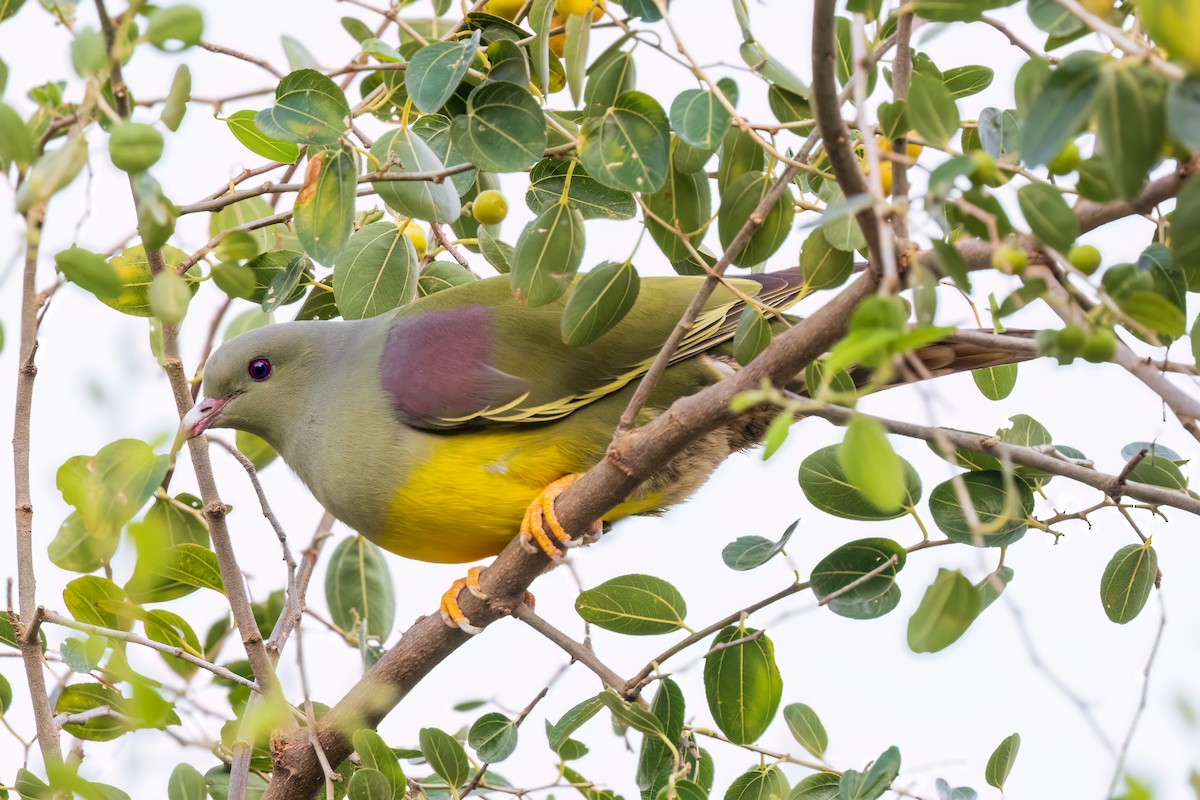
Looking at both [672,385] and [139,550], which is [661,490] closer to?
[672,385]

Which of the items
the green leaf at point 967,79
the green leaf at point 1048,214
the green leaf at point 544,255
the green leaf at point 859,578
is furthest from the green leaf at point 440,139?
the green leaf at point 1048,214

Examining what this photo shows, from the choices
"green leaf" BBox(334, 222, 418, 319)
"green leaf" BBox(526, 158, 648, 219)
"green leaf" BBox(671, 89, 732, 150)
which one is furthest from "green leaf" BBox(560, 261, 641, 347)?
"green leaf" BBox(334, 222, 418, 319)

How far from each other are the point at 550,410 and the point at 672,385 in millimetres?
327

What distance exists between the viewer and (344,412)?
3.32 meters

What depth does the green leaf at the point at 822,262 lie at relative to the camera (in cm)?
230

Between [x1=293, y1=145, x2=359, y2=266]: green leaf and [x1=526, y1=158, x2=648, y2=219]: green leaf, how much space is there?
1.40ft

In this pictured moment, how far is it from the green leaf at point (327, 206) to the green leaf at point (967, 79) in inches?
50.2

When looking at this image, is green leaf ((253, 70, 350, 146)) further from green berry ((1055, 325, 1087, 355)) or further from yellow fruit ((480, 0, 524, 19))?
green berry ((1055, 325, 1087, 355))

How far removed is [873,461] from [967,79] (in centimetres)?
171

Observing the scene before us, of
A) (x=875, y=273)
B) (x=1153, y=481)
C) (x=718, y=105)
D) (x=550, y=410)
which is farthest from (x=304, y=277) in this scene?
(x=1153, y=481)

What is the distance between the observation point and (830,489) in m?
2.48

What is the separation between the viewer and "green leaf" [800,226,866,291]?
90.7 inches

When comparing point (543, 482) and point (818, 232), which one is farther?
point (543, 482)

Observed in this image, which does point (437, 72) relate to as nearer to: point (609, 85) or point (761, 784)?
point (609, 85)
